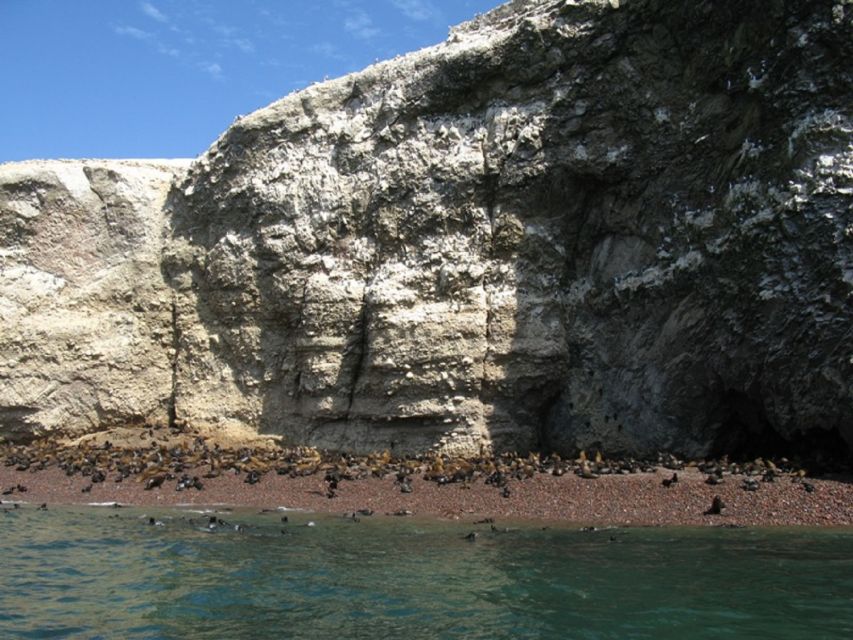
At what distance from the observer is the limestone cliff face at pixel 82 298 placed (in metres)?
21.8

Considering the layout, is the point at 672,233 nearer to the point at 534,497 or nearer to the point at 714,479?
the point at 714,479

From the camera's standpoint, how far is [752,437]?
17.0m

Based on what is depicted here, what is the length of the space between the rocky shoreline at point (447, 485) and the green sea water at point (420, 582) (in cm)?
105

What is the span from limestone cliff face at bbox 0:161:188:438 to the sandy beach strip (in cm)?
440

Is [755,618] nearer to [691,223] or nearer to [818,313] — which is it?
[818,313]

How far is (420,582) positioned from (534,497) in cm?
539

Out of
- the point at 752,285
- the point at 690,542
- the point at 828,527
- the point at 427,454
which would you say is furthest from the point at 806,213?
the point at 427,454

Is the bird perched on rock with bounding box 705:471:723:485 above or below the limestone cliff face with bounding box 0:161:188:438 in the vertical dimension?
below

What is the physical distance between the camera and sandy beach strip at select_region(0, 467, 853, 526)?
1295cm

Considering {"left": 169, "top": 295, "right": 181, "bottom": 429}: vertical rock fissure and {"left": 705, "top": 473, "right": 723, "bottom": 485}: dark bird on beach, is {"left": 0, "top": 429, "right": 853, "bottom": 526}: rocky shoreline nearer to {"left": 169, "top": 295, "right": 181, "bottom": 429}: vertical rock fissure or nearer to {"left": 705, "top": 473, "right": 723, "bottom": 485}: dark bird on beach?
{"left": 705, "top": 473, "right": 723, "bottom": 485}: dark bird on beach

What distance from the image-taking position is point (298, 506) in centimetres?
1516

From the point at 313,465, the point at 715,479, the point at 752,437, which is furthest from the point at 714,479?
the point at 313,465

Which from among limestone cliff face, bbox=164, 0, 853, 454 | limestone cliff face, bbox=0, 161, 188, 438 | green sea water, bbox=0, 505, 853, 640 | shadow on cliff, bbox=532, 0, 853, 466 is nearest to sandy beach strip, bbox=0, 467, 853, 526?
green sea water, bbox=0, 505, 853, 640

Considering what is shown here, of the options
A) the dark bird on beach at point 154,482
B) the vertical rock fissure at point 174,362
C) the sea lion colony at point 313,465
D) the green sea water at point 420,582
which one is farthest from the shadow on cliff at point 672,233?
the vertical rock fissure at point 174,362
